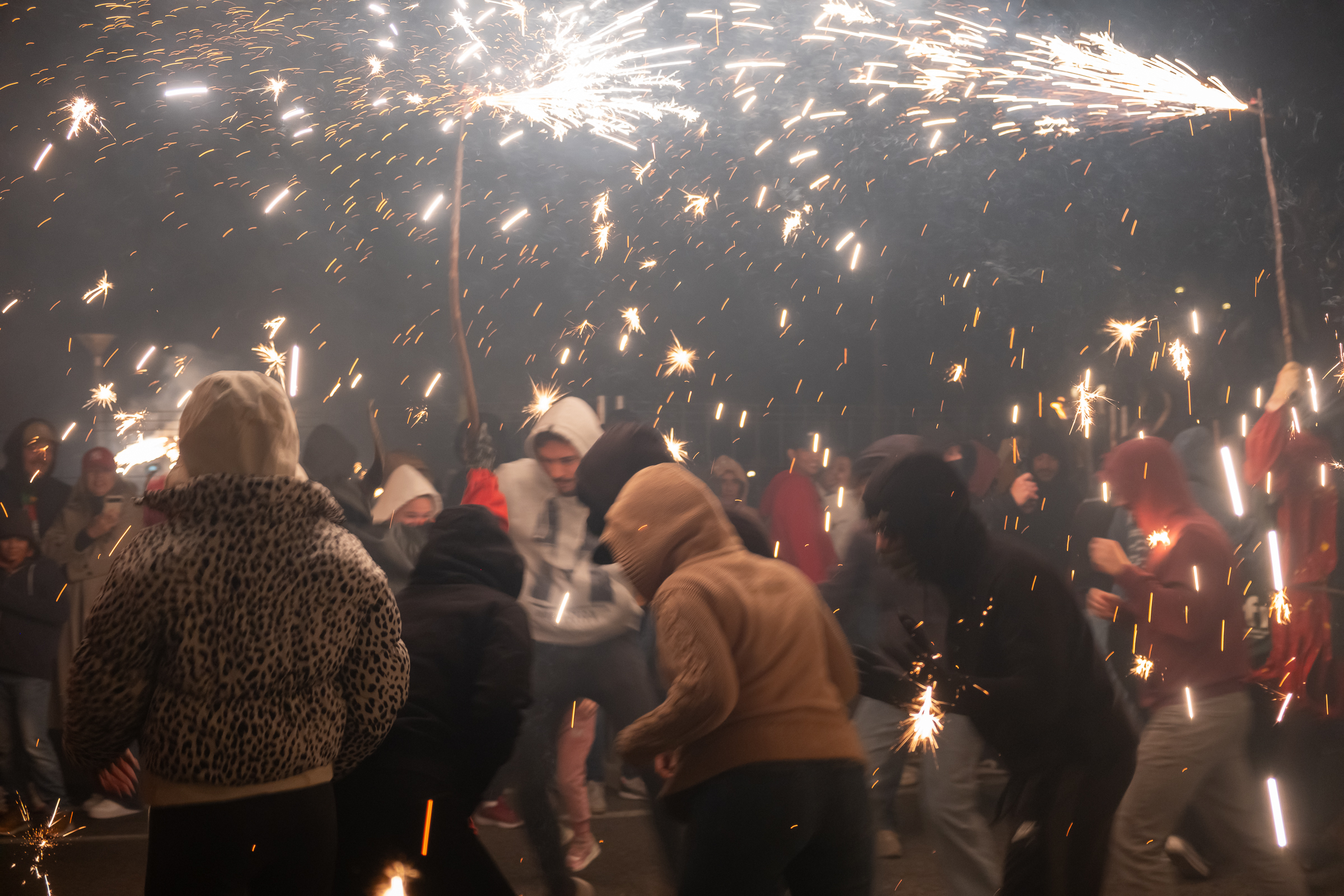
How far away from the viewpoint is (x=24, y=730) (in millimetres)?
2600

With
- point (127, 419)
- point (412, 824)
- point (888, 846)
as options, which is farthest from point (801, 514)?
point (127, 419)

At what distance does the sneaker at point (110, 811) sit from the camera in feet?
7.83

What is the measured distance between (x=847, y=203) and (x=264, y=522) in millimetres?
2140

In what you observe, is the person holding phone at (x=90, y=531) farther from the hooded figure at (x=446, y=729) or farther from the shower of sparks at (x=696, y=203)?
the shower of sparks at (x=696, y=203)

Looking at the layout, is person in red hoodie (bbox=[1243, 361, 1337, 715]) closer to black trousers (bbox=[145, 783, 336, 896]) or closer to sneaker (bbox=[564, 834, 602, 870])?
sneaker (bbox=[564, 834, 602, 870])

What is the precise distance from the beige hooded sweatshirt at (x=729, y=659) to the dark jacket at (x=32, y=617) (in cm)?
202

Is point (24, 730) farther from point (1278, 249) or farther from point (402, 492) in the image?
point (1278, 249)

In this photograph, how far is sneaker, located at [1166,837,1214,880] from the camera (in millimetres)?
2354

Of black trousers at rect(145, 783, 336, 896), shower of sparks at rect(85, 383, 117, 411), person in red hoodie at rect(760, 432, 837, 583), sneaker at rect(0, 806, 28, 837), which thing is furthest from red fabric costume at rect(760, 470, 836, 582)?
sneaker at rect(0, 806, 28, 837)

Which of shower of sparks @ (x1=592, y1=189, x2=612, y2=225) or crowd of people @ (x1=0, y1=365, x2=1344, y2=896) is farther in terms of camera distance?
shower of sparks @ (x1=592, y1=189, x2=612, y2=225)

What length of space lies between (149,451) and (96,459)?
182mm

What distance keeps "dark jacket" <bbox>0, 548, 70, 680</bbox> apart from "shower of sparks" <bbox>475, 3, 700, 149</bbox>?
2006mm

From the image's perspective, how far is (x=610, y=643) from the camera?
243 cm

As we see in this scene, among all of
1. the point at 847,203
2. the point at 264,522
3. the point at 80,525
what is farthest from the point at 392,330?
the point at 847,203
